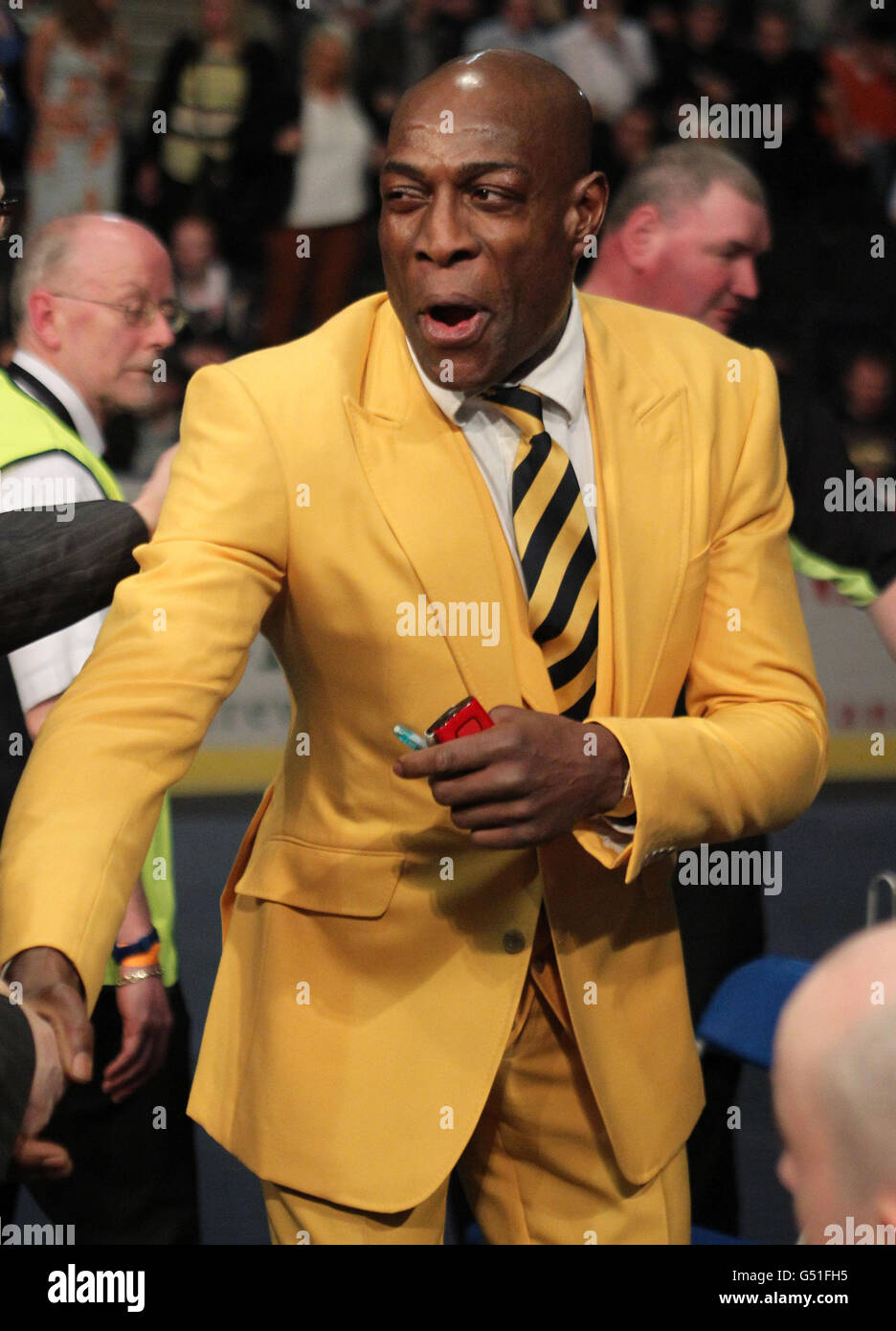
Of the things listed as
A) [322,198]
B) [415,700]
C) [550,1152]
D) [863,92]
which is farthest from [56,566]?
[863,92]

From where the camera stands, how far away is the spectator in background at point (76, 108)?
7117mm

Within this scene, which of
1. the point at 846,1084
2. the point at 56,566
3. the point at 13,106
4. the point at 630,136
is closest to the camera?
the point at 846,1084

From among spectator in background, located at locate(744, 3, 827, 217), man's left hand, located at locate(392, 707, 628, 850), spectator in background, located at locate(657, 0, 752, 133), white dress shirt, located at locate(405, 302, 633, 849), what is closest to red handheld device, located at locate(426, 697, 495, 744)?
man's left hand, located at locate(392, 707, 628, 850)

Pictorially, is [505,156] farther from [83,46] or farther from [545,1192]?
[83,46]

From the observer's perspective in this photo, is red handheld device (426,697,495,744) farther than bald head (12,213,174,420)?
No

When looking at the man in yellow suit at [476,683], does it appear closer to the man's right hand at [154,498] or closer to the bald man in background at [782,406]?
the man's right hand at [154,498]

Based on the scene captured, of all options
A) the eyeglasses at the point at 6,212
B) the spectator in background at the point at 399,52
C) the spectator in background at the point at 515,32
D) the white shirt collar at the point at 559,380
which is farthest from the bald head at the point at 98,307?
the spectator in background at the point at 515,32

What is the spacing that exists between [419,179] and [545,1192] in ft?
4.05

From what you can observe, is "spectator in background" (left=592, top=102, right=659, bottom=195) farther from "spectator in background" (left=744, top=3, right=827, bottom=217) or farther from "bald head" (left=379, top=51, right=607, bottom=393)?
"bald head" (left=379, top=51, right=607, bottom=393)

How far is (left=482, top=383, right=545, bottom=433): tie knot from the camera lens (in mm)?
2068

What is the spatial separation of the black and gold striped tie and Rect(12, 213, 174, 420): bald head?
1.22 m

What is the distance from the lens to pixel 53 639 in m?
2.71

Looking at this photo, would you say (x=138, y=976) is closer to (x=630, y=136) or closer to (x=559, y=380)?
(x=559, y=380)

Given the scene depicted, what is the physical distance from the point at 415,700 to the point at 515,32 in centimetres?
655
